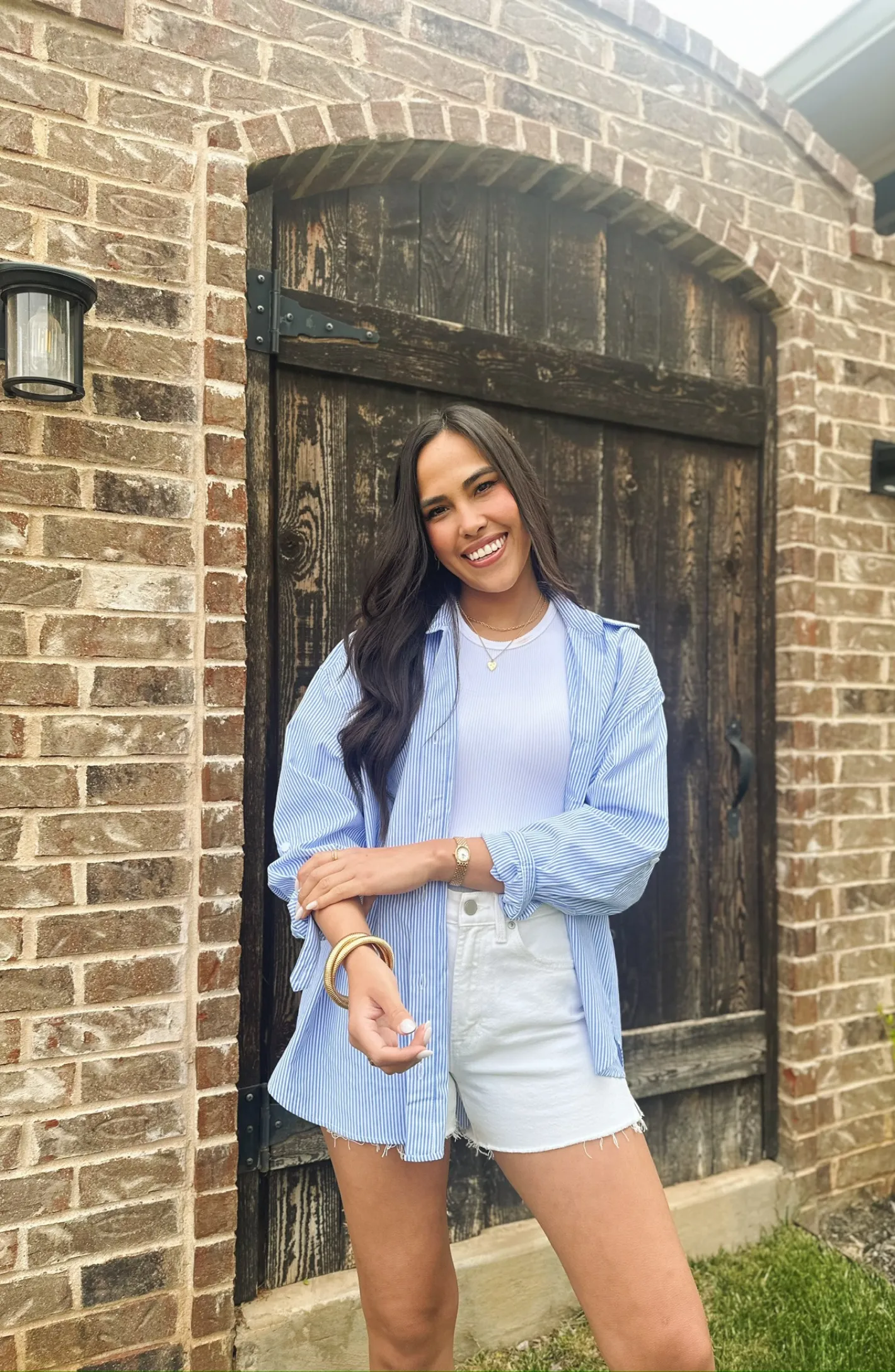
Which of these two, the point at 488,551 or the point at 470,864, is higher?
the point at 488,551

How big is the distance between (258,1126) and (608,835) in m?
1.23

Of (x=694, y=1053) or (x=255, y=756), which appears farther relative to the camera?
(x=694, y=1053)

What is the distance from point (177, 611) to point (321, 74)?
1309 mm

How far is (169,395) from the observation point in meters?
2.07

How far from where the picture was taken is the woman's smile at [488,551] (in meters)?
1.70

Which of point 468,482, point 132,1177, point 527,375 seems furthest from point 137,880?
point 527,375

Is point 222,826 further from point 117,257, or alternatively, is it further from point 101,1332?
point 117,257

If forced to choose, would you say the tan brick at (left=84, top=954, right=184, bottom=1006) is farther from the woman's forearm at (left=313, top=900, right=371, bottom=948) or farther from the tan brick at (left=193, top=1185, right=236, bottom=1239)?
the woman's forearm at (left=313, top=900, right=371, bottom=948)

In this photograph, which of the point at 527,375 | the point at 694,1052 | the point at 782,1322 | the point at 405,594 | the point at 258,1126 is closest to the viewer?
the point at 405,594

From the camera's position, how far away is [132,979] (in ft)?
6.59

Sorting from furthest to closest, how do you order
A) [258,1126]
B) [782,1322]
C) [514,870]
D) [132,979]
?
[782,1322]
[258,1126]
[132,979]
[514,870]

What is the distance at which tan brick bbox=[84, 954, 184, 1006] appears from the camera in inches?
77.7

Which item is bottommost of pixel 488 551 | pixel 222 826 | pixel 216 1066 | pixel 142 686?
pixel 216 1066

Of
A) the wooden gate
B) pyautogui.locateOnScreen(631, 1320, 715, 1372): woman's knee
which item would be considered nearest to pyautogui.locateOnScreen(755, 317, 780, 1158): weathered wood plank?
the wooden gate
